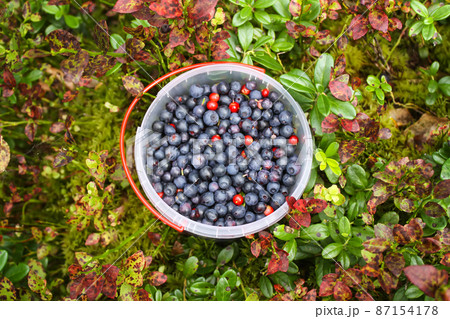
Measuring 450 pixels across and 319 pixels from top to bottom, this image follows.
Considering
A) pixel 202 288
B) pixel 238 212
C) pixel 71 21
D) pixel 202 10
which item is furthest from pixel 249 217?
pixel 71 21

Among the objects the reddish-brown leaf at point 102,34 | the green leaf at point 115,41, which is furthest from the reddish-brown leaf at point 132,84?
the green leaf at point 115,41

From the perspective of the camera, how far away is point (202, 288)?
1.83m

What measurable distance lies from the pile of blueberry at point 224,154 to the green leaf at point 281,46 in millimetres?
233

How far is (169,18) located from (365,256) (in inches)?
54.4

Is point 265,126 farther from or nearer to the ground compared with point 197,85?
nearer to the ground

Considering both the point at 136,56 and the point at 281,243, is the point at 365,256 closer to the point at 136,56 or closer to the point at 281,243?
the point at 281,243

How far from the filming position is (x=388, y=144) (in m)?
2.11

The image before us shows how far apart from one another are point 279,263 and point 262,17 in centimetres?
133

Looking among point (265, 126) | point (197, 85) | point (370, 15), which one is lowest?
point (265, 126)

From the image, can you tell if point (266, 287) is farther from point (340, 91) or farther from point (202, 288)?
point (340, 91)

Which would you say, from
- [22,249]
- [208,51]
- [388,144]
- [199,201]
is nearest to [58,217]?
[22,249]

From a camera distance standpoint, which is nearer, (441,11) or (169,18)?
(169,18)

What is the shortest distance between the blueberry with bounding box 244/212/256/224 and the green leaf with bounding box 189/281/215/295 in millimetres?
398

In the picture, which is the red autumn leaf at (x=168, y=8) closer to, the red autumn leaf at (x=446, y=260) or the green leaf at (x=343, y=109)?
the green leaf at (x=343, y=109)
